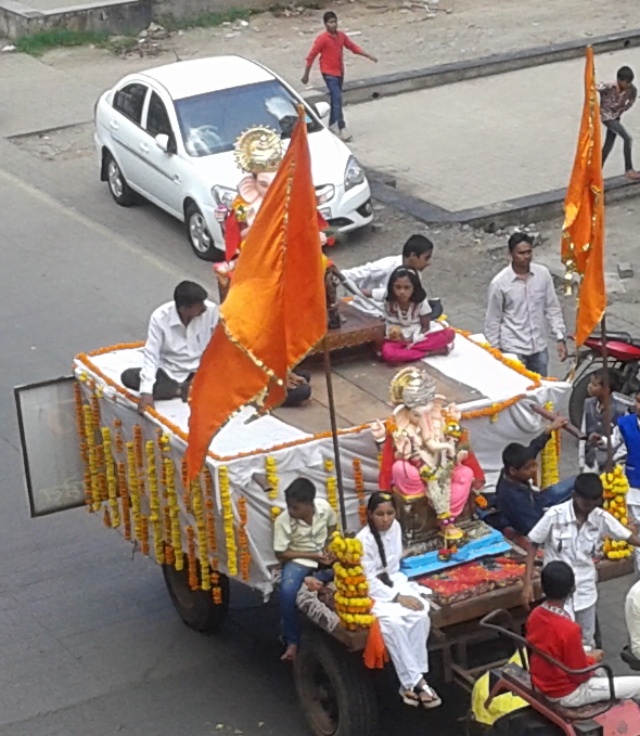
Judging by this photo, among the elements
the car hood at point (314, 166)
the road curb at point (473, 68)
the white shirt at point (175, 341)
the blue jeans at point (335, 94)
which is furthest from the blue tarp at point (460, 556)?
the road curb at point (473, 68)

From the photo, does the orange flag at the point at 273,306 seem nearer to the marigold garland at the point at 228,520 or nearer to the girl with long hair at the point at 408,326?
the marigold garland at the point at 228,520

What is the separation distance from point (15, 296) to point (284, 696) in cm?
718

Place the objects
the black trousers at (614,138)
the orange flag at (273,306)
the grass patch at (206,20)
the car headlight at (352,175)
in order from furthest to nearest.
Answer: the grass patch at (206,20), the black trousers at (614,138), the car headlight at (352,175), the orange flag at (273,306)

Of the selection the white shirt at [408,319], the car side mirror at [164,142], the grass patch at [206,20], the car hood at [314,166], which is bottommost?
the grass patch at [206,20]

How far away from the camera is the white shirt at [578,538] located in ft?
25.0

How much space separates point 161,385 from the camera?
8.59 m

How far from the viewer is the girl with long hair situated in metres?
8.92

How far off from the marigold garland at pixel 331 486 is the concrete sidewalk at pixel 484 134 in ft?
27.6

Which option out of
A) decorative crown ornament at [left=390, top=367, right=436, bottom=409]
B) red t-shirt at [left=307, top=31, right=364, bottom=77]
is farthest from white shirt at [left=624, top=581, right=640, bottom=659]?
red t-shirt at [left=307, top=31, right=364, bottom=77]

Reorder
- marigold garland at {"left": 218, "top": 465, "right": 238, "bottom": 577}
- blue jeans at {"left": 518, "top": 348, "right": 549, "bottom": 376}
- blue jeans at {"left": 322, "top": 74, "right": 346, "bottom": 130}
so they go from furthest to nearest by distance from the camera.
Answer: blue jeans at {"left": 322, "top": 74, "right": 346, "bottom": 130}
blue jeans at {"left": 518, "top": 348, "right": 549, "bottom": 376}
marigold garland at {"left": 218, "top": 465, "right": 238, "bottom": 577}

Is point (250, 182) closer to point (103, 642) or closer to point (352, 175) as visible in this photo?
point (103, 642)

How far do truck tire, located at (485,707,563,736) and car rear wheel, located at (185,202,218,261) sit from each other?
28.8 ft

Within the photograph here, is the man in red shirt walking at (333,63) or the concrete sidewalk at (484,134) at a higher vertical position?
the man in red shirt walking at (333,63)

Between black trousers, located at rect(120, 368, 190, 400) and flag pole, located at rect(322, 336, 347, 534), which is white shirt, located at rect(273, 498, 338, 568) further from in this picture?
Answer: black trousers, located at rect(120, 368, 190, 400)
